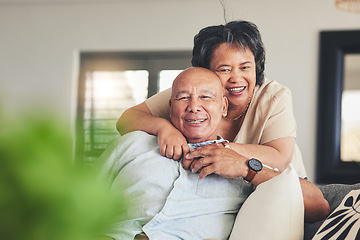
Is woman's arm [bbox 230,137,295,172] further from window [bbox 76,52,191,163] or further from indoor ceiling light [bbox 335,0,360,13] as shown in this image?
window [bbox 76,52,191,163]

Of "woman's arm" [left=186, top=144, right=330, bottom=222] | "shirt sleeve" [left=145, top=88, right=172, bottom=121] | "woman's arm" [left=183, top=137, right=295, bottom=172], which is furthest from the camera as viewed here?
"shirt sleeve" [left=145, top=88, right=172, bottom=121]

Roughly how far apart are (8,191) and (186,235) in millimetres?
1293

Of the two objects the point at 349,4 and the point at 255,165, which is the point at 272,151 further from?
the point at 349,4

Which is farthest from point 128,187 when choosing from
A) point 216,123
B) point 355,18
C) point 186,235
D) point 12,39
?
point 12,39

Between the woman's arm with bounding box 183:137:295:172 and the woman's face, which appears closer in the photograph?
the woman's arm with bounding box 183:137:295:172

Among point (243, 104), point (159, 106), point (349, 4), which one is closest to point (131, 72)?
point (349, 4)

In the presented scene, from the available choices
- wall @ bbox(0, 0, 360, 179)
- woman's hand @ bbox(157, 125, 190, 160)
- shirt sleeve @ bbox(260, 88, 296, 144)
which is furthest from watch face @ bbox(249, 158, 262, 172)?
wall @ bbox(0, 0, 360, 179)

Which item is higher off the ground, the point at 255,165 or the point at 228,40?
the point at 228,40

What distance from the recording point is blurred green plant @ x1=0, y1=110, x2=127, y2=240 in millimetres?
294

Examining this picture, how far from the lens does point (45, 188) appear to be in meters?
0.30

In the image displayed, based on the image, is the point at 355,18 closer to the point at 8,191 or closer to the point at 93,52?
the point at 93,52

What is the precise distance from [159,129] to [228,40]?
482mm

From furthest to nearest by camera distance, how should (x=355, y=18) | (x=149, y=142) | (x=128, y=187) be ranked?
(x=355, y=18) < (x=149, y=142) < (x=128, y=187)

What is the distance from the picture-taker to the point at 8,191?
30cm
